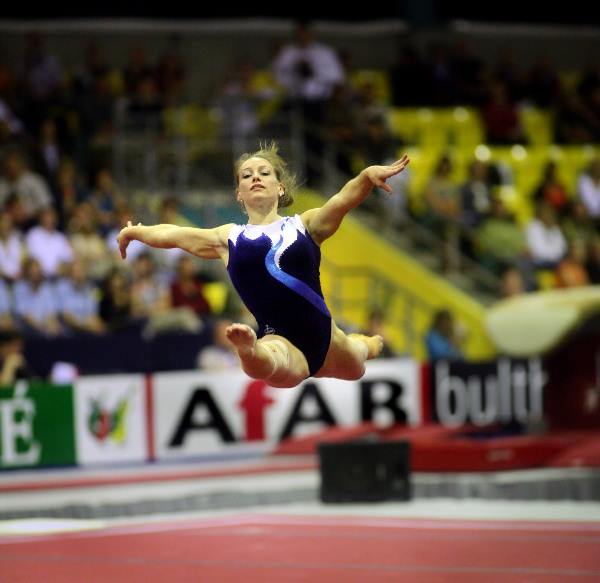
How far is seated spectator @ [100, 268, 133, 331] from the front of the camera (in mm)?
12336

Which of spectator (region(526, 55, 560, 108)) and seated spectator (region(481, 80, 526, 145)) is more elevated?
spectator (region(526, 55, 560, 108))

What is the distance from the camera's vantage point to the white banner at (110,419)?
1155cm

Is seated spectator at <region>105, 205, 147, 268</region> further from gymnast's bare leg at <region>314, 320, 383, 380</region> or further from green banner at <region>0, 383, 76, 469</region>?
gymnast's bare leg at <region>314, 320, 383, 380</region>

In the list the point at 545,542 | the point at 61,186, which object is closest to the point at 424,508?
the point at 545,542

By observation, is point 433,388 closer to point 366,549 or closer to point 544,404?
point 544,404

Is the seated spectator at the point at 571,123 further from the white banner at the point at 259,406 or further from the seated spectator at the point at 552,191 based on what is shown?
the white banner at the point at 259,406

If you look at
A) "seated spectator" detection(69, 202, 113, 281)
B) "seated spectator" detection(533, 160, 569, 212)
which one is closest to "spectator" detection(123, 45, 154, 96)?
"seated spectator" detection(69, 202, 113, 281)

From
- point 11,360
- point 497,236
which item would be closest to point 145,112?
point 497,236

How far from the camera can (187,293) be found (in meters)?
13.0

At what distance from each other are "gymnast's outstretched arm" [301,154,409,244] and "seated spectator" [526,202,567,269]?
889 cm

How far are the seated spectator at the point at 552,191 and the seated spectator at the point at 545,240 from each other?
62 cm

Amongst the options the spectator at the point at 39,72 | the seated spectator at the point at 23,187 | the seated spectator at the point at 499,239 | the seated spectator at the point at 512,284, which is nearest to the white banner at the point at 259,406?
the seated spectator at the point at 512,284

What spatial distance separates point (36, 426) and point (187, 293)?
2.24 meters

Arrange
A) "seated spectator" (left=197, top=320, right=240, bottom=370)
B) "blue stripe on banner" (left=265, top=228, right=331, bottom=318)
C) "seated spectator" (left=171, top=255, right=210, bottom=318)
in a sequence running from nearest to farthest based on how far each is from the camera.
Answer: "blue stripe on banner" (left=265, top=228, right=331, bottom=318) < "seated spectator" (left=197, top=320, right=240, bottom=370) < "seated spectator" (left=171, top=255, right=210, bottom=318)
